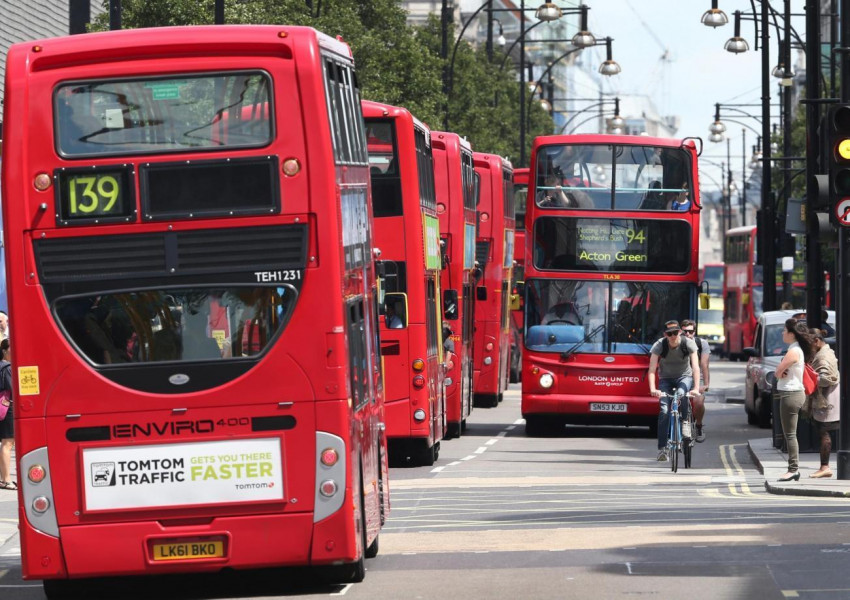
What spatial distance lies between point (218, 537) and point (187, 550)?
196 mm

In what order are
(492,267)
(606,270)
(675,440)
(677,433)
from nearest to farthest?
1. (675,440)
2. (677,433)
3. (606,270)
4. (492,267)

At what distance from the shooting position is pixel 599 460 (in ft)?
80.3

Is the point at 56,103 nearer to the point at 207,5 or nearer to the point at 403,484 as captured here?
the point at 403,484

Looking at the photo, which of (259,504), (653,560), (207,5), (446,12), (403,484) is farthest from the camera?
(446,12)

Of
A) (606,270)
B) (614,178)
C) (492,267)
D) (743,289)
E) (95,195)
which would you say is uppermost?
(614,178)

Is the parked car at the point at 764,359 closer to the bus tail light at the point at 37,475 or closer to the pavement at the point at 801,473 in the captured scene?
the pavement at the point at 801,473

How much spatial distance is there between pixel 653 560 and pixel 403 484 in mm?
7623

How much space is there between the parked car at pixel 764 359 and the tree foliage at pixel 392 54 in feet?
30.4

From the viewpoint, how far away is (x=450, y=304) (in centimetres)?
2630

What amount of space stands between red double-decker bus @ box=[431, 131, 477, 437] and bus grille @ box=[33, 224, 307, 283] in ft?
47.0

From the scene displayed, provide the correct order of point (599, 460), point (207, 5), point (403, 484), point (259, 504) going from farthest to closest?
point (207, 5)
point (599, 460)
point (403, 484)
point (259, 504)

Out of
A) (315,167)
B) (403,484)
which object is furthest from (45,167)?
(403,484)

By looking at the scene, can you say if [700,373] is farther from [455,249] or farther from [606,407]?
[455,249]

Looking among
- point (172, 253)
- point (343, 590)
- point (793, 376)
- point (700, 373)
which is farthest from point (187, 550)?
point (700, 373)
